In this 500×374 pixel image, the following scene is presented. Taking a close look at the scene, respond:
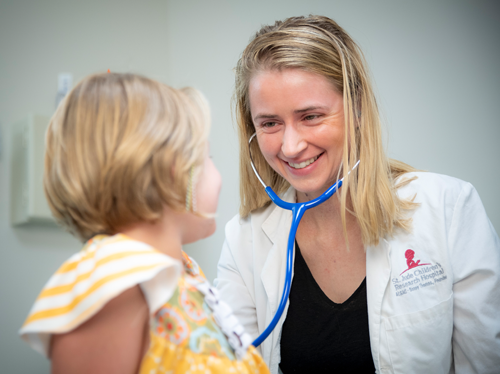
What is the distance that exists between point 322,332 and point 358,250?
27 centimetres

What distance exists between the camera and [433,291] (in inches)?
46.1

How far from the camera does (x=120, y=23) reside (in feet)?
6.05

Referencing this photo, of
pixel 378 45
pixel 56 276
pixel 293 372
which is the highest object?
pixel 378 45

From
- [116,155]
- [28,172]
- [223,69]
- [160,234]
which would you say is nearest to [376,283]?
[160,234]

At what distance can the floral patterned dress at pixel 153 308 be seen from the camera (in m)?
0.58

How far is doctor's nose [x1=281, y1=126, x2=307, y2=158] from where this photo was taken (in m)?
1.15

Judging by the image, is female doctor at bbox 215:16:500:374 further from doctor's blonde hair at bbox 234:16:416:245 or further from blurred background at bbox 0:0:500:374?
blurred background at bbox 0:0:500:374

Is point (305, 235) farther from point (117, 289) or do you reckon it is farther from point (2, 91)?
point (2, 91)

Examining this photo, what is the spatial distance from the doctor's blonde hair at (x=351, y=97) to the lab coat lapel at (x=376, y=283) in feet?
0.12

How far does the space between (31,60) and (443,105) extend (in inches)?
59.4

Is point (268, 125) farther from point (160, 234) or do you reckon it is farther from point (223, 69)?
point (223, 69)

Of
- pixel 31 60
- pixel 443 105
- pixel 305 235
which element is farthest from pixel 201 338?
pixel 443 105

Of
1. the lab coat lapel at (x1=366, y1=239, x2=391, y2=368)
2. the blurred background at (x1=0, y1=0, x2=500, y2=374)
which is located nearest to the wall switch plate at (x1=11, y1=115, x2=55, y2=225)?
the blurred background at (x1=0, y1=0, x2=500, y2=374)

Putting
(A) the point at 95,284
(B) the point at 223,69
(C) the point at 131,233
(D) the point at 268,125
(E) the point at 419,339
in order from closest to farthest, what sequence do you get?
(A) the point at 95,284 → (C) the point at 131,233 → (E) the point at 419,339 → (D) the point at 268,125 → (B) the point at 223,69
